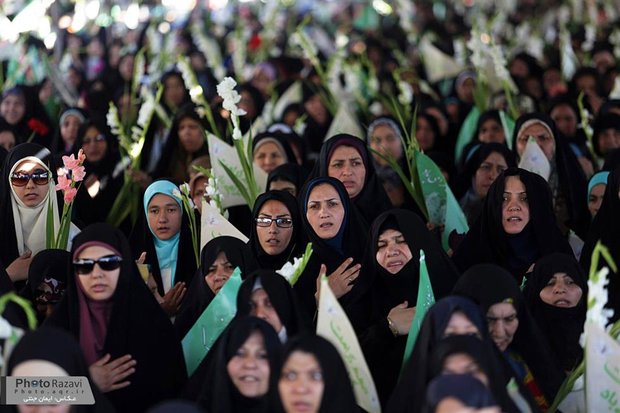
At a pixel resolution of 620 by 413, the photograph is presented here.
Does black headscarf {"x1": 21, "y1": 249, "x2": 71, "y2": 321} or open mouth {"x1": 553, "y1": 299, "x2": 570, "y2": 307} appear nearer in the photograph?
open mouth {"x1": 553, "y1": 299, "x2": 570, "y2": 307}

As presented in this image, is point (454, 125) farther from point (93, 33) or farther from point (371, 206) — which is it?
point (93, 33)

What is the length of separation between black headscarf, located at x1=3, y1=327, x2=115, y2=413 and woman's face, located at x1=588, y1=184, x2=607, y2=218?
10.9 feet

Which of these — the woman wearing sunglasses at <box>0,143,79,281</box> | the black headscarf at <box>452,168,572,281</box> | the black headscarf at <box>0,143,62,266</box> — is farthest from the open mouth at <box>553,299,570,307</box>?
the black headscarf at <box>0,143,62,266</box>

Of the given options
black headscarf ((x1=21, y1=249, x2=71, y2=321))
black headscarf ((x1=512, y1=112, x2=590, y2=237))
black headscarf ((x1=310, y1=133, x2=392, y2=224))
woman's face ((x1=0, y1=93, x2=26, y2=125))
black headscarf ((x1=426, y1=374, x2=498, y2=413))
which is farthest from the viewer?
woman's face ((x1=0, y1=93, x2=26, y2=125))

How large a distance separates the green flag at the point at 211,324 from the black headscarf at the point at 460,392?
4.49ft

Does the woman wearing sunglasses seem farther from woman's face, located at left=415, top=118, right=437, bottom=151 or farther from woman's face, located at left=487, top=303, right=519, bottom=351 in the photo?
woman's face, located at left=415, top=118, right=437, bottom=151

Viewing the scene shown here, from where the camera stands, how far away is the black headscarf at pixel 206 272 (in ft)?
17.6

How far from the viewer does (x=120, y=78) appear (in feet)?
36.2

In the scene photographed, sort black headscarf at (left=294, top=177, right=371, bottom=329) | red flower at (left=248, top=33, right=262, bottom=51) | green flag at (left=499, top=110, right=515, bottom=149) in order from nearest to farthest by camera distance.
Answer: black headscarf at (left=294, top=177, right=371, bottom=329) < green flag at (left=499, top=110, right=515, bottom=149) < red flower at (left=248, top=33, right=262, bottom=51)

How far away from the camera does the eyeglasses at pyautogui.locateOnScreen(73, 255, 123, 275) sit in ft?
15.9

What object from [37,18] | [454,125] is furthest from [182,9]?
[454,125]

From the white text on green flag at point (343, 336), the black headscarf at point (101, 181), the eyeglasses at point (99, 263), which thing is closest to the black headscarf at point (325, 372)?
Result: the white text on green flag at point (343, 336)

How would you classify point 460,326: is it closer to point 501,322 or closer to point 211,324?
point 501,322

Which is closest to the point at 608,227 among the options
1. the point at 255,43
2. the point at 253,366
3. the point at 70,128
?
the point at 253,366
